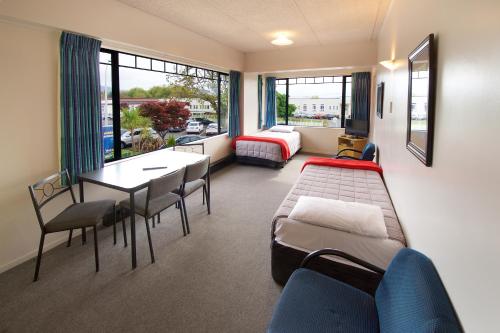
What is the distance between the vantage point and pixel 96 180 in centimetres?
247

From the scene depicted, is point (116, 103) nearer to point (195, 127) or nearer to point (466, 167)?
point (195, 127)

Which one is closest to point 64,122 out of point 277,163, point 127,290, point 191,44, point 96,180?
point 96,180

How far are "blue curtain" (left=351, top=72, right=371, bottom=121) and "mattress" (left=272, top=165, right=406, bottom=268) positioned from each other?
3.80 meters

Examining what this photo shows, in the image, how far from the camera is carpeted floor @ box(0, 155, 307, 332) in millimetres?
1758

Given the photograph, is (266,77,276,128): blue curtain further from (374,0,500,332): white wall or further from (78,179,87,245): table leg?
(374,0,500,332): white wall

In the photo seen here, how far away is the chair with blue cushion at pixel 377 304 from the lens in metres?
0.97

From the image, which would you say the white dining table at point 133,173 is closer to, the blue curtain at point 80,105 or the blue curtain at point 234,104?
the blue curtain at point 80,105

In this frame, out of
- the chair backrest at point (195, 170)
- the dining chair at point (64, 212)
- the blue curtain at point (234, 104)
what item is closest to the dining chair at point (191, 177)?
the chair backrest at point (195, 170)

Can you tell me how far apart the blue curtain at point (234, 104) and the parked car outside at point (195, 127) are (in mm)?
852

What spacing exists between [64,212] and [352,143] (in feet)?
18.1

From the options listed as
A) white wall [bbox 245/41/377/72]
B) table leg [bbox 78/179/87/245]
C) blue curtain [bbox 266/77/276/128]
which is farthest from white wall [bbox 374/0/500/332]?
blue curtain [bbox 266/77/276/128]

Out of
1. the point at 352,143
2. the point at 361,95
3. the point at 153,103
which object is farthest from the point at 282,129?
the point at 153,103

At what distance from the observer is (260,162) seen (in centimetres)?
593

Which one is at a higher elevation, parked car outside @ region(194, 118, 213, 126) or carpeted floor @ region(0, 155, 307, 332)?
parked car outside @ region(194, 118, 213, 126)
